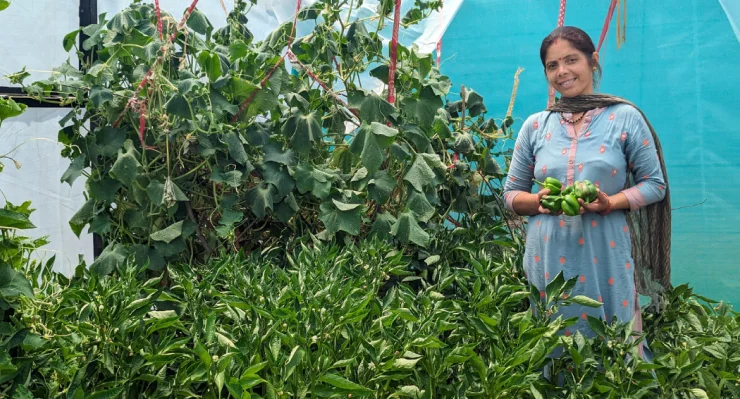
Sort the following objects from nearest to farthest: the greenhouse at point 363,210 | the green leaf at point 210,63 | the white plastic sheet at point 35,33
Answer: the greenhouse at point 363,210 < the green leaf at point 210,63 < the white plastic sheet at point 35,33

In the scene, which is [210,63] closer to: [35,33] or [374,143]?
[374,143]

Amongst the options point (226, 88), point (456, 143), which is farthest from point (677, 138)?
point (226, 88)

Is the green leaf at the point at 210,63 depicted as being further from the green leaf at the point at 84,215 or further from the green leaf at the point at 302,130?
the green leaf at the point at 84,215

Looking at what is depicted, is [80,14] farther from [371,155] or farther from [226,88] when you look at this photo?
[371,155]

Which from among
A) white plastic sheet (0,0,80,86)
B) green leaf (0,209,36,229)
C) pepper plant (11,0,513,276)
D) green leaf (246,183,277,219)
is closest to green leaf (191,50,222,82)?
pepper plant (11,0,513,276)

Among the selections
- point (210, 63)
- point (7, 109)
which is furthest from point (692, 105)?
point (7, 109)

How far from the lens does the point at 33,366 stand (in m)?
1.24

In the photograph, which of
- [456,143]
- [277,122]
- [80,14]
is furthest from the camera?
[80,14]

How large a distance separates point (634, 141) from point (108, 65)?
1709 millimetres

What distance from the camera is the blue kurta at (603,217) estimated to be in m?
1.89

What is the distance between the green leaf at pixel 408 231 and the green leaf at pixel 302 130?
0.41m

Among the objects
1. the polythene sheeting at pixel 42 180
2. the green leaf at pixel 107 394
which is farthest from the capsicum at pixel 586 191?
the polythene sheeting at pixel 42 180

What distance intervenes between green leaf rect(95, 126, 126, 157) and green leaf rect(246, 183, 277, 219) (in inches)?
18.4

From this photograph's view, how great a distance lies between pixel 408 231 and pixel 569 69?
0.70 m
